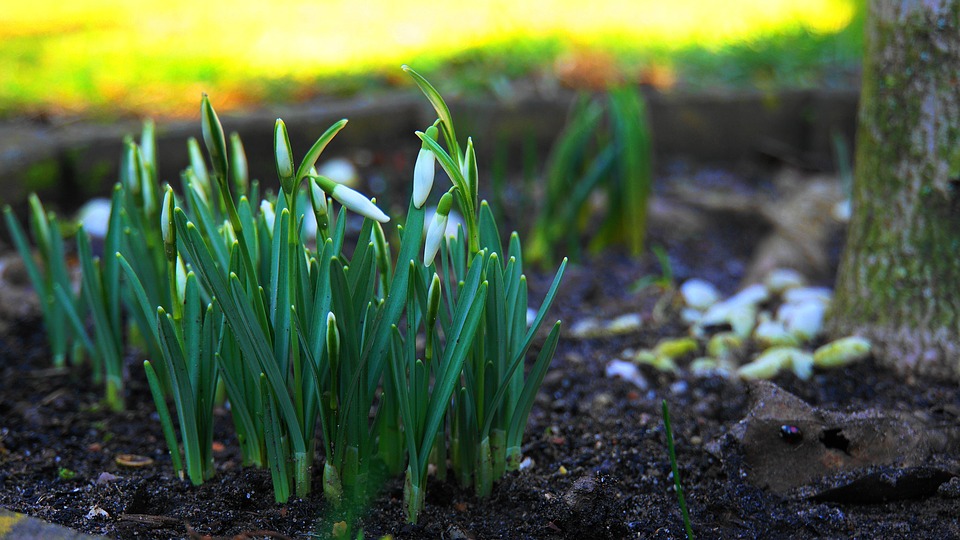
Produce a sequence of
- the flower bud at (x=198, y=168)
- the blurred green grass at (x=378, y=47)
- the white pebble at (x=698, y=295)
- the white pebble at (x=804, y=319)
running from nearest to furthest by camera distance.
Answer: the flower bud at (x=198, y=168), the white pebble at (x=804, y=319), the white pebble at (x=698, y=295), the blurred green grass at (x=378, y=47)

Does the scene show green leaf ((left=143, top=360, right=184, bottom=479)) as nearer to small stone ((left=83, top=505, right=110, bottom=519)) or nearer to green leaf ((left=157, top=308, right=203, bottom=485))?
green leaf ((left=157, top=308, right=203, bottom=485))

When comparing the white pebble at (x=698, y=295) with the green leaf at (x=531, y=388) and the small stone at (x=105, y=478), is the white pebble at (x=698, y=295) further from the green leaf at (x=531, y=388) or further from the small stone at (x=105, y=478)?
the small stone at (x=105, y=478)

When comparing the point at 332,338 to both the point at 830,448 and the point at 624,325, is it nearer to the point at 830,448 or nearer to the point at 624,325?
the point at 830,448

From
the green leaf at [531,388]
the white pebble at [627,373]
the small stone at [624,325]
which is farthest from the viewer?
the small stone at [624,325]

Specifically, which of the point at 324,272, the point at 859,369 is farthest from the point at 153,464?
the point at 859,369

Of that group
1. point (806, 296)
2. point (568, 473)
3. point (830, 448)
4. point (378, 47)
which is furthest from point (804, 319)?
point (378, 47)

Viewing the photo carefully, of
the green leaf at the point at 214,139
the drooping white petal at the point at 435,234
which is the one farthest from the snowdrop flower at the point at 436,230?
the green leaf at the point at 214,139
